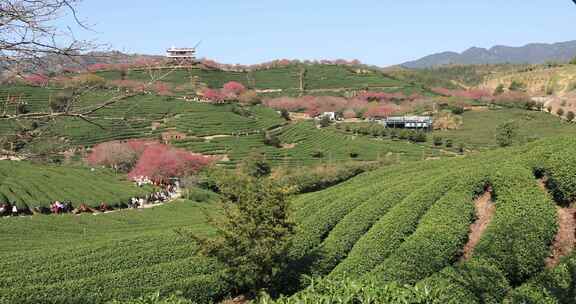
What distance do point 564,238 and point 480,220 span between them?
242 centimetres

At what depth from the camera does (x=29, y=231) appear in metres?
26.9

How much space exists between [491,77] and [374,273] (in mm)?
148024

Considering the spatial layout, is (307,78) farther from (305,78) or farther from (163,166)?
(163,166)

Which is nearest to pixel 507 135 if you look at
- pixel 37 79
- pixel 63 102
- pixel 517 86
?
pixel 63 102

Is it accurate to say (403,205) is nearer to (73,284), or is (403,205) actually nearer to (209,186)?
(73,284)

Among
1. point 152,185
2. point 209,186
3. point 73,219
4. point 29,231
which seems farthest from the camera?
point 209,186

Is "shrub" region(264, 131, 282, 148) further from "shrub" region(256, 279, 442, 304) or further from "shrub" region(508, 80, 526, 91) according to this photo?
"shrub" region(508, 80, 526, 91)

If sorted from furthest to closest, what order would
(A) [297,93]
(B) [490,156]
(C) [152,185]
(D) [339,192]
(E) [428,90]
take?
(E) [428,90]
(A) [297,93]
(C) [152,185]
(D) [339,192]
(B) [490,156]

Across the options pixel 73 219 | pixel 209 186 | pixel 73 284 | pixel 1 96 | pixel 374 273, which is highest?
pixel 1 96

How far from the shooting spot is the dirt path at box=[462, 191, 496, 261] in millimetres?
14157

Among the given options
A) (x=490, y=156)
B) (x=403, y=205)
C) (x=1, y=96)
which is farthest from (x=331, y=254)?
(x=1, y=96)

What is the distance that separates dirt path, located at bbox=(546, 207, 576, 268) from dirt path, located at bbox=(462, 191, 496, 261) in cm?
191

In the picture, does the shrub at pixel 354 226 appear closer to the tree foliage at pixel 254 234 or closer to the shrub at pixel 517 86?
the tree foliage at pixel 254 234

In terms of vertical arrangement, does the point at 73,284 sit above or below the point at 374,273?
below
